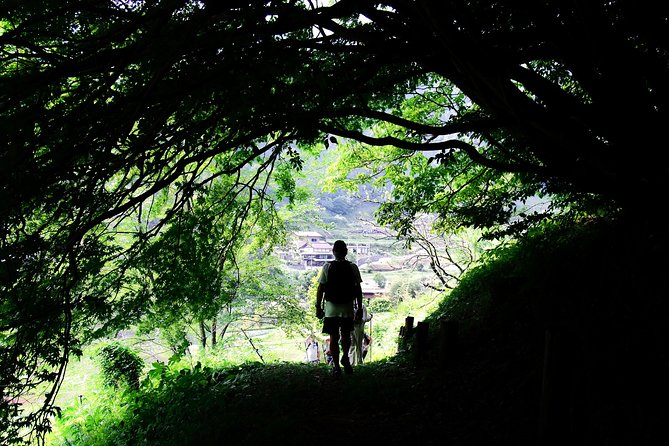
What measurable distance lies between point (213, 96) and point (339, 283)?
2.87 m

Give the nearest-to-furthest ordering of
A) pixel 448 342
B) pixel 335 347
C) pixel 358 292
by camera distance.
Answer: pixel 448 342 → pixel 358 292 → pixel 335 347

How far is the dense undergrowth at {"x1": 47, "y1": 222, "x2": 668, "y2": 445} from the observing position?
2887mm

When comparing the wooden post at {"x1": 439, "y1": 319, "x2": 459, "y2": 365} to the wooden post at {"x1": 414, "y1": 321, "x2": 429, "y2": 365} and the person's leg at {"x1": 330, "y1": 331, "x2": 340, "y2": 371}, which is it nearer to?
the wooden post at {"x1": 414, "y1": 321, "x2": 429, "y2": 365}

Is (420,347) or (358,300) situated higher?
(358,300)

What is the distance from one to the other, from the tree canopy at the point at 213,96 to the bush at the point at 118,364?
8.05 metres

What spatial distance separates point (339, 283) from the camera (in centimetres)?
559

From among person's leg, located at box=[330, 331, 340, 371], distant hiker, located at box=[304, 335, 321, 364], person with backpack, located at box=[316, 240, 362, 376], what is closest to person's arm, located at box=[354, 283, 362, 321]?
person with backpack, located at box=[316, 240, 362, 376]

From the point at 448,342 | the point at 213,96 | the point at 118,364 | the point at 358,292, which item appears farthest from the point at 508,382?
the point at 118,364

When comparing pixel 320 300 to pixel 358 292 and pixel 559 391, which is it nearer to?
pixel 358 292

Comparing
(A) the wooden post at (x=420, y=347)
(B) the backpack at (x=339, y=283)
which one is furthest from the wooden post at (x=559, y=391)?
(B) the backpack at (x=339, y=283)

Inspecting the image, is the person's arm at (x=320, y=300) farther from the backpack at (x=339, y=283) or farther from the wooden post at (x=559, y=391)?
the wooden post at (x=559, y=391)

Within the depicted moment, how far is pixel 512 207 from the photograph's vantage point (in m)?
6.57

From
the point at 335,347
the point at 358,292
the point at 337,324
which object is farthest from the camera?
the point at 335,347

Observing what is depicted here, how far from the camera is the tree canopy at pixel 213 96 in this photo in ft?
8.91
